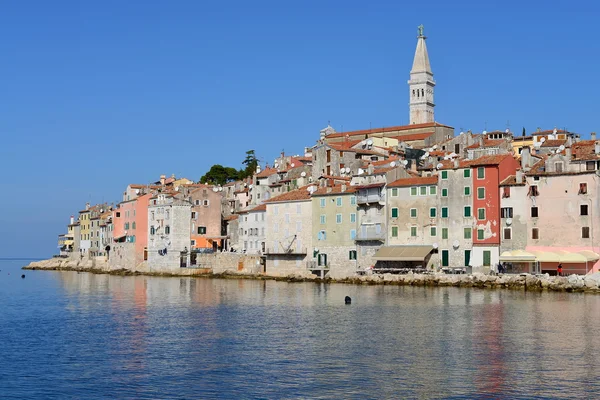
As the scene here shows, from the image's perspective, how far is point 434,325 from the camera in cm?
3944

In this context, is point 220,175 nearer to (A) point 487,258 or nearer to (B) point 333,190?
(B) point 333,190

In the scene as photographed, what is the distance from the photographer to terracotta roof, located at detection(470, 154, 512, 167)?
2562 inches

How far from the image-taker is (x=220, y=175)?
124938 mm

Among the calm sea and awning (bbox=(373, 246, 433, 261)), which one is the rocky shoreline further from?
the calm sea

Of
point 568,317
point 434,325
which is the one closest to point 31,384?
point 434,325

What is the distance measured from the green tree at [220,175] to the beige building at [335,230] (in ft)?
161

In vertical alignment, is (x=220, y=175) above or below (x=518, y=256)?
above

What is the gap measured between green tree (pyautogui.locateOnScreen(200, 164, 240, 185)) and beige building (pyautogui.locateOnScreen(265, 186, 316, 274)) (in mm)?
43114

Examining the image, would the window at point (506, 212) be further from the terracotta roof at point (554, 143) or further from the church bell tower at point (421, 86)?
the church bell tower at point (421, 86)

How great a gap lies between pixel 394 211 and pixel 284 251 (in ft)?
43.8

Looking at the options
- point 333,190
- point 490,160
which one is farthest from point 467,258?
point 333,190

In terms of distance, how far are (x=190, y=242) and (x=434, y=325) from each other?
56942 millimetres

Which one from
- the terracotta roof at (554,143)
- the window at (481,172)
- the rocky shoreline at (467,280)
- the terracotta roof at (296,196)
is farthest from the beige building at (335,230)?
the terracotta roof at (554,143)

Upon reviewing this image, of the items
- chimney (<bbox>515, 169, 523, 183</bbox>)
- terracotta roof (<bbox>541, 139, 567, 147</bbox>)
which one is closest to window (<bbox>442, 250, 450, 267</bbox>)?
chimney (<bbox>515, 169, 523, 183</bbox>)
